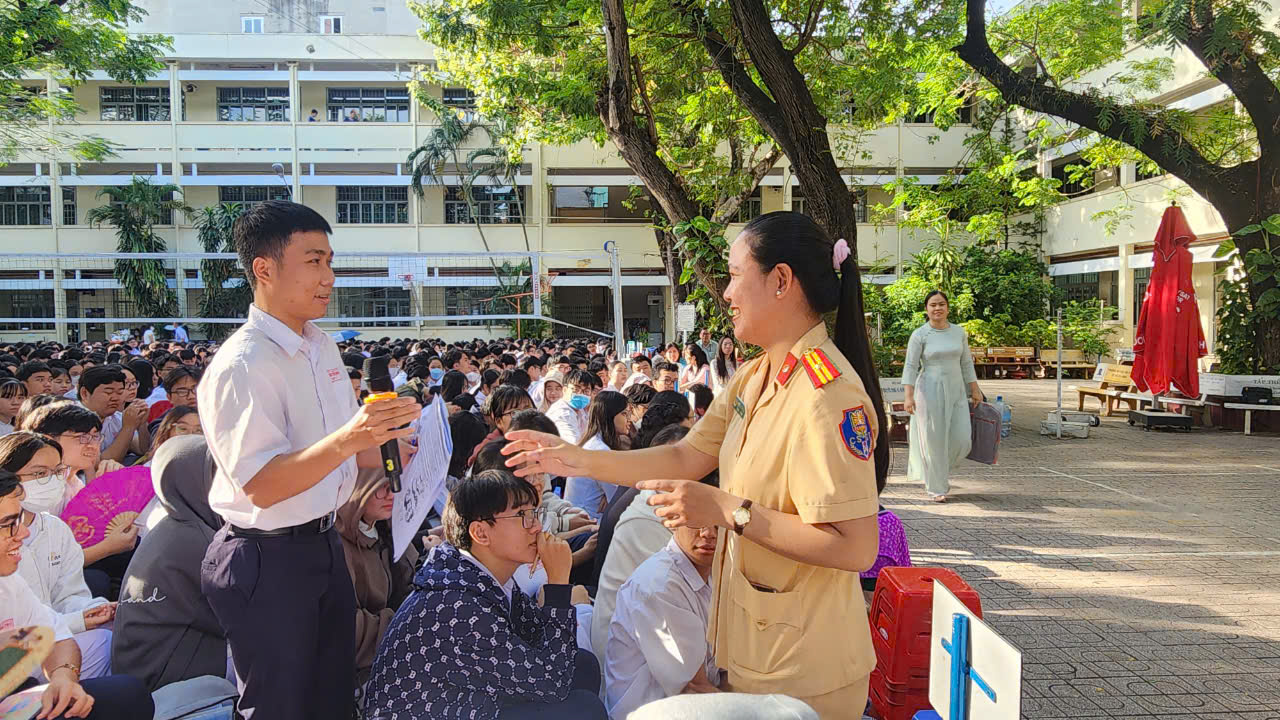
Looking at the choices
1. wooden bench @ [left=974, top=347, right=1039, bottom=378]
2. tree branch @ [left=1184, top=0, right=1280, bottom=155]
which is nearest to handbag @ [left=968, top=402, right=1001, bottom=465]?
tree branch @ [left=1184, top=0, right=1280, bottom=155]

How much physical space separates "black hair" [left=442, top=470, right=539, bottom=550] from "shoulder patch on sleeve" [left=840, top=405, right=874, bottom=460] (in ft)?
4.37

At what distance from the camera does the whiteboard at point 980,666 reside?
66.5 inches

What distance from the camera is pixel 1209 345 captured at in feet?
69.5

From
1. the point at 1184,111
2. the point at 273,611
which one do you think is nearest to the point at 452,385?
the point at 273,611

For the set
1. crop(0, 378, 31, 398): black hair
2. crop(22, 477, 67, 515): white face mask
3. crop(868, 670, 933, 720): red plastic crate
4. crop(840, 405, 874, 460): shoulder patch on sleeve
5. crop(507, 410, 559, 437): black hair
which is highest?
crop(840, 405, 874, 460): shoulder patch on sleeve

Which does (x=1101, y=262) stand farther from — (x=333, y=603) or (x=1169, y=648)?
(x=333, y=603)

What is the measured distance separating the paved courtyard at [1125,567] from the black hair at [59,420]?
468cm

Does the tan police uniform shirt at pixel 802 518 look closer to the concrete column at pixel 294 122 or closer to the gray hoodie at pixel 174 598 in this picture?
the gray hoodie at pixel 174 598

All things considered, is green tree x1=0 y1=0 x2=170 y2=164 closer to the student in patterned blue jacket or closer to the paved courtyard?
the student in patterned blue jacket

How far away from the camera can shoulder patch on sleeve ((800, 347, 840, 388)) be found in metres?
1.83

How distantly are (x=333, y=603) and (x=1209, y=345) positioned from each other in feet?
79.2

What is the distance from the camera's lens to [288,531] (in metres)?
2.30

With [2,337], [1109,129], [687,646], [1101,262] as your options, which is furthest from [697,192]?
[2,337]

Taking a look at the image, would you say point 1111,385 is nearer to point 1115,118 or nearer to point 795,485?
point 1115,118
